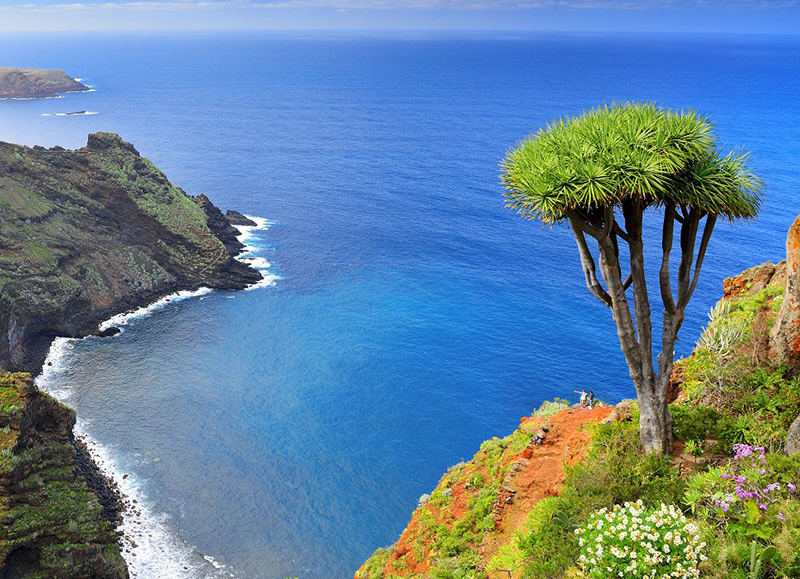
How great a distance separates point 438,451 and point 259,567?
65.2 ft

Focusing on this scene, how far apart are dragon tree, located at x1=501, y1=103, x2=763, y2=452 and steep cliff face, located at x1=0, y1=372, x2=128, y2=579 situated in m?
41.3

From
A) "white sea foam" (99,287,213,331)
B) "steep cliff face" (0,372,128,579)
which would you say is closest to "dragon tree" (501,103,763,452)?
"steep cliff face" (0,372,128,579)

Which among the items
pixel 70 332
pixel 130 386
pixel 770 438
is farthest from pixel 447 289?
pixel 770 438

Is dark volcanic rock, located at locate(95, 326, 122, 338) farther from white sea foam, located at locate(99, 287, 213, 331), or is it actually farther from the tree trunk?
the tree trunk

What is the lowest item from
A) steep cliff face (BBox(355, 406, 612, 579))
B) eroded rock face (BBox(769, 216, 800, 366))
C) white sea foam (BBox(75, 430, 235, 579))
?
A: white sea foam (BBox(75, 430, 235, 579))

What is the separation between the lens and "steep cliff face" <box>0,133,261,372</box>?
76.1m

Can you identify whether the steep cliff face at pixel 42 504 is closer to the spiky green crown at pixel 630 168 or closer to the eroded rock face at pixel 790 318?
the spiky green crown at pixel 630 168

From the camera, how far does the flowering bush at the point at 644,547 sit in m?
14.4

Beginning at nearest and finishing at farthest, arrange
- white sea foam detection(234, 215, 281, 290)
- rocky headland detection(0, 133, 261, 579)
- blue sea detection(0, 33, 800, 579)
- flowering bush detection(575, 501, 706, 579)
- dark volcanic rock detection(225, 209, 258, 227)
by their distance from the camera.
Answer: flowering bush detection(575, 501, 706, 579)
rocky headland detection(0, 133, 261, 579)
blue sea detection(0, 33, 800, 579)
white sea foam detection(234, 215, 281, 290)
dark volcanic rock detection(225, 209, 258, 227)

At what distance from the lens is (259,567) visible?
48250 mm

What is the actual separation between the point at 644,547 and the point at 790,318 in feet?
32.7

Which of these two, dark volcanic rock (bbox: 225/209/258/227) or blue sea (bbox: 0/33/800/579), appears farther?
dark volcanic rock (bbox: 225/209/258/227)

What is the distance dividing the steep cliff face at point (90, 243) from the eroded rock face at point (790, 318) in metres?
73.3

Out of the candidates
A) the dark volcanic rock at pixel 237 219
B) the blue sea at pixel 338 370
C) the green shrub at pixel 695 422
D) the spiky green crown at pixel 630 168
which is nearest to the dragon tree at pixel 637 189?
the spiky green crown at pixel 630 168
